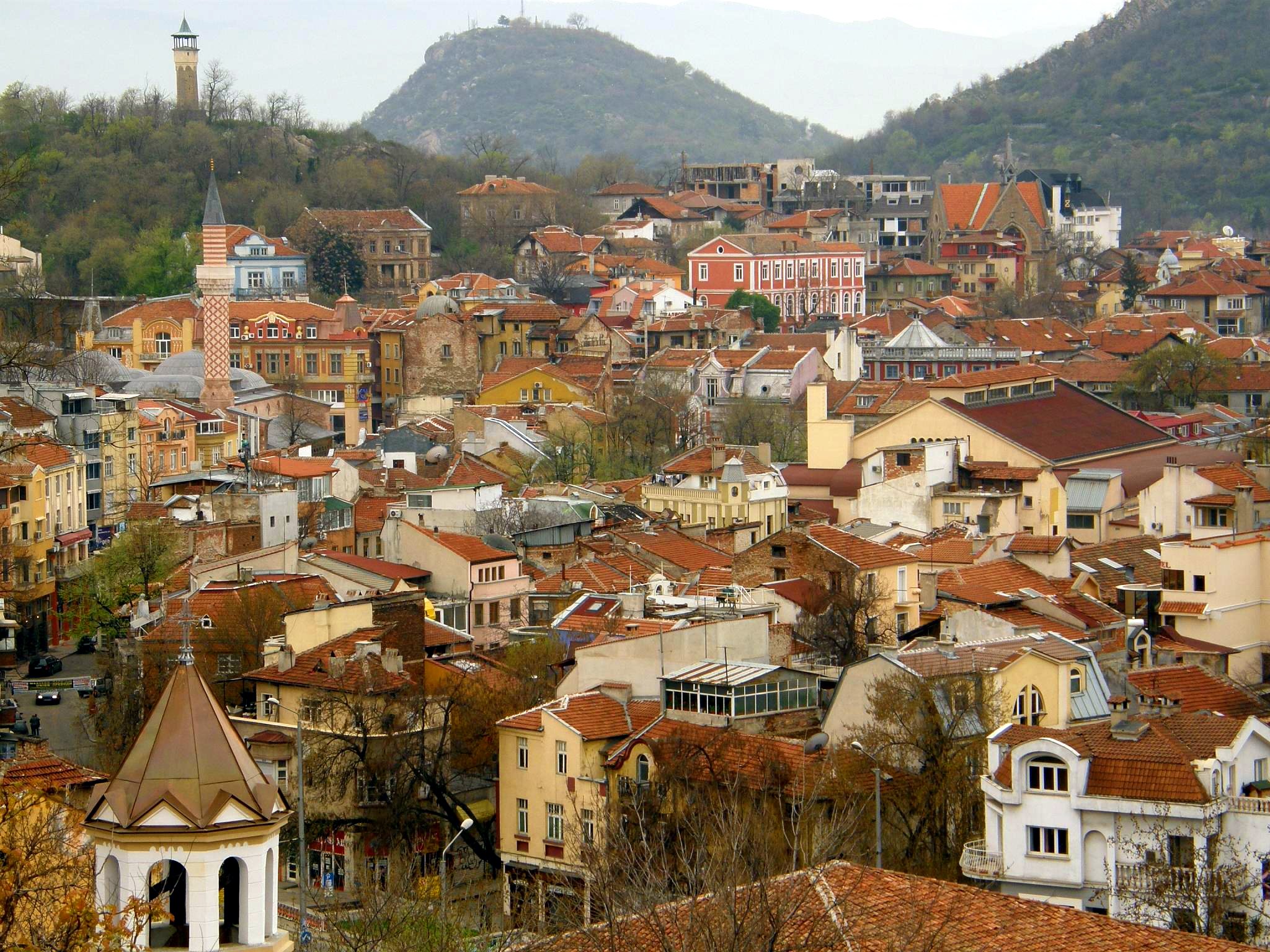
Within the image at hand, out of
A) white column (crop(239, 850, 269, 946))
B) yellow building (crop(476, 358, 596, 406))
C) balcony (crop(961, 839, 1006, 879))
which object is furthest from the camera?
yellow building (crop(476, 358, 596, 406))

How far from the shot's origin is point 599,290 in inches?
3386

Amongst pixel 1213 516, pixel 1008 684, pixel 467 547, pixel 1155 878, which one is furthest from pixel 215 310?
pixel 1155 878

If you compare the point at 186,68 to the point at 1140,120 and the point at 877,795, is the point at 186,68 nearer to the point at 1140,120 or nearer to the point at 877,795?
the point at 1140,120

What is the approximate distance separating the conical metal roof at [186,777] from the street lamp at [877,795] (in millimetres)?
7647

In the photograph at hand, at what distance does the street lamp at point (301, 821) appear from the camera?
68.3 feet

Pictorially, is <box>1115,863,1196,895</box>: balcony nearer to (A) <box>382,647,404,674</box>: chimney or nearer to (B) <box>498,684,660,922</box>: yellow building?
(B) <box>498,684,660,922</box>: yellow building

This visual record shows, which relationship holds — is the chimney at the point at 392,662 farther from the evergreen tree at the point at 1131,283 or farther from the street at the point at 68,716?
the evergreen tree at the point at 1131,283

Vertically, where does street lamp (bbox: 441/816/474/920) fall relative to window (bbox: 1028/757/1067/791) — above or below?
below

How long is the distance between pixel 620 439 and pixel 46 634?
787 inches

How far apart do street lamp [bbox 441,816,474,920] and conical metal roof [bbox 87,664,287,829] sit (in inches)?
204

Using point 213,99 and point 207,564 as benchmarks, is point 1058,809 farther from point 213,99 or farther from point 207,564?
point 213,99

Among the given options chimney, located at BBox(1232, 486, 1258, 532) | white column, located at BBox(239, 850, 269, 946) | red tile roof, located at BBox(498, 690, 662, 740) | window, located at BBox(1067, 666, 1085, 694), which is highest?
white column, located at BBox(239, 850, 269, 946)

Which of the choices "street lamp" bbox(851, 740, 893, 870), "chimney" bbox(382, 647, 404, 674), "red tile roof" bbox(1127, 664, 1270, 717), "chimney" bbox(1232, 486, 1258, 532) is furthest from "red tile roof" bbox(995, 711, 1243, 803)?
"chimney" bbox(1232, 486, 1258, 532)

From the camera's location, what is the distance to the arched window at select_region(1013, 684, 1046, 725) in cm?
2712
